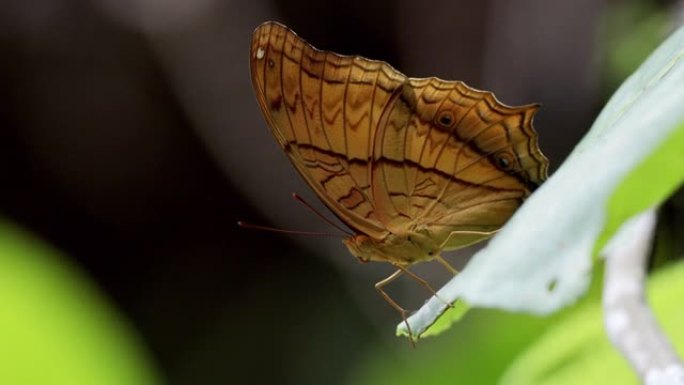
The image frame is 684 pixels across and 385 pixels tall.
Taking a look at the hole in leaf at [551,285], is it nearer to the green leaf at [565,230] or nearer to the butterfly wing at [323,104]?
the green leaf at [565,230]

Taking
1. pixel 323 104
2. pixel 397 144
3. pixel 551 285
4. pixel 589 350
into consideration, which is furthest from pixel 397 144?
pixel 551 285

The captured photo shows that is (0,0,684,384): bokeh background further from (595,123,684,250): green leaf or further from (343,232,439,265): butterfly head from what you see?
(595,123,684,250): green leaf

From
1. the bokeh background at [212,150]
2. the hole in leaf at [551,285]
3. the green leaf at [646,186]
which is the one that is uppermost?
the green leaf at [646,186]

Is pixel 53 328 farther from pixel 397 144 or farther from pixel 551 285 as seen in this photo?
pixel 551 285

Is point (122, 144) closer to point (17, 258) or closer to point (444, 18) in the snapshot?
point (444, 18)

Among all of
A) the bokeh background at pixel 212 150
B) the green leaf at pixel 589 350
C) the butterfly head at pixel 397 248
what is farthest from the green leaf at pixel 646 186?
the bokeh background at pixel 212 150

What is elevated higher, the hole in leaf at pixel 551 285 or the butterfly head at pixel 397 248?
the hole in leaf at pixel 551 285

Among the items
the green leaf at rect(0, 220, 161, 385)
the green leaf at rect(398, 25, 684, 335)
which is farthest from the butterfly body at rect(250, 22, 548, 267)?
the green leaf at rect(398, 25, 684, 335)
